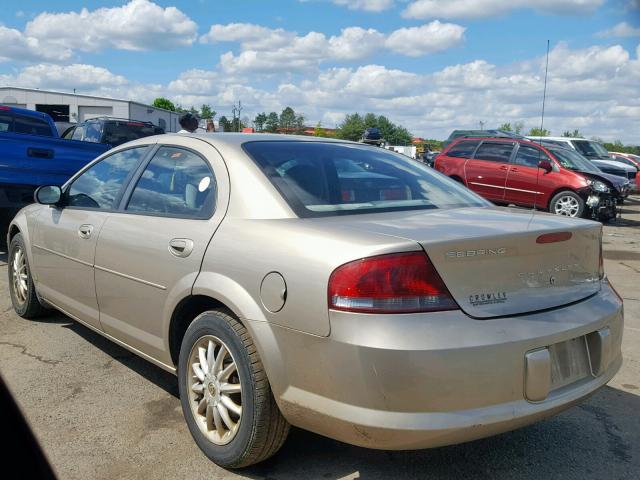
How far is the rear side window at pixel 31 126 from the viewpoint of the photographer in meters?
11.1

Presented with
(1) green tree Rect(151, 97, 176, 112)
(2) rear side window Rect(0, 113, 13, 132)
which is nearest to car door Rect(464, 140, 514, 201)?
(2) rear side window Rect(0, 113, 13, 132)

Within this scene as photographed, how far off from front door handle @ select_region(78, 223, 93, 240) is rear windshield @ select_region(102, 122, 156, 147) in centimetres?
1055

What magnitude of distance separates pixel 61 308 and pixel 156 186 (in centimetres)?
141

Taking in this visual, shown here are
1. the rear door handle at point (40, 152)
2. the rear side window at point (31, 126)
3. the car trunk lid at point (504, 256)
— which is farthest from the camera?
the rear side window at point (31, 126)

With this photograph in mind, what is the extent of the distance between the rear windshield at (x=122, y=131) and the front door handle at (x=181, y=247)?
11590 mm

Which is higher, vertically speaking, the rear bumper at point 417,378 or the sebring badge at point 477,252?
the sebring badge at point 477,252

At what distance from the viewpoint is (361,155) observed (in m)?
3.78

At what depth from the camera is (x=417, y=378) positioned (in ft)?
7.60

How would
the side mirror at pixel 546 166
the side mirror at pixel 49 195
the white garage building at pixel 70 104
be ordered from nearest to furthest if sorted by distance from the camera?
the side mirror at pixel 49 195
the side mirror at pixel 546 166
the white garage building at pixel 70 104

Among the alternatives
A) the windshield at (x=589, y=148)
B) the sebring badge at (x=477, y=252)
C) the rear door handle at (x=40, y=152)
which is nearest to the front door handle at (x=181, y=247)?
the sebring badge at (x=477, y=252)

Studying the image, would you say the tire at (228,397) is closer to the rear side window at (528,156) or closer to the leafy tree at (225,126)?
the rear side window at (528,156)

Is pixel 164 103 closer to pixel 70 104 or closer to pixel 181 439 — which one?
pixel 70 104

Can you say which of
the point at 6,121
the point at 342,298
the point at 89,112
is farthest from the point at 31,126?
the point at 89,112

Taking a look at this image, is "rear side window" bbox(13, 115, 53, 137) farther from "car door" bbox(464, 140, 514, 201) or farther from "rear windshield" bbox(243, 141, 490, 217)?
"rear windshield" bbox(243, 141, 490, 217)
